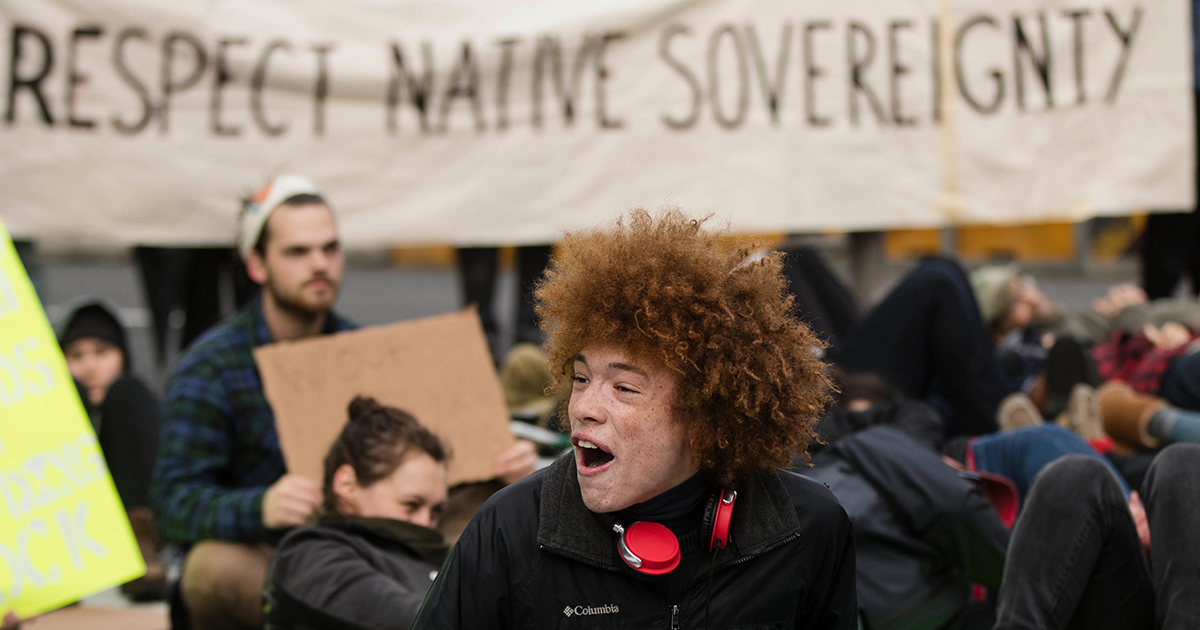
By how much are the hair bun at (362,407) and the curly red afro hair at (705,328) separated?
3.96 ft

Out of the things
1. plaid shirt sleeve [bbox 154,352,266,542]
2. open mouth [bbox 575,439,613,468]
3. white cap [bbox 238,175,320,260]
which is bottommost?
plaid shirt sleeve [bbox 154,352,266,542]

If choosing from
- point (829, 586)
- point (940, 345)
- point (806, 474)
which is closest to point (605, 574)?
point (829, 586)

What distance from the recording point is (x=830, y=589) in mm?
1755

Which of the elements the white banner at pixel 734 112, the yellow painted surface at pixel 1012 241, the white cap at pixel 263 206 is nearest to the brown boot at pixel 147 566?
the white cap at pixel 263 206

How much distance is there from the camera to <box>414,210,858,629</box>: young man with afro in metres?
1.64

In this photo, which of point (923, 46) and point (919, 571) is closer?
point (919, 571)

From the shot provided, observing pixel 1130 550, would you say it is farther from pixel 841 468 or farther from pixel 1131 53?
pixel 1131 53

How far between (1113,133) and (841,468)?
2632 mm

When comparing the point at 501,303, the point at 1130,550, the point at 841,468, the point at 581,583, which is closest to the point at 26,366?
the point at 581,583

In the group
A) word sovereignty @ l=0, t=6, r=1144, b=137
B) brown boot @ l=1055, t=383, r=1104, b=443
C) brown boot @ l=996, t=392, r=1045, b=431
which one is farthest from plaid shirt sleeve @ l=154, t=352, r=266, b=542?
brown boot @ l=1055, t=383, r=1104, b=443

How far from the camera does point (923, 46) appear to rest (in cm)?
458

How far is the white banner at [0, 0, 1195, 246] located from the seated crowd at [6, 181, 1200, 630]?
0.63m

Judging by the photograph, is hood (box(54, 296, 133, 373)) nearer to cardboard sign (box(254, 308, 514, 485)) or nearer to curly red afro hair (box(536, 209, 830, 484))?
cardboard sign (box(254, 308, 514, 485))

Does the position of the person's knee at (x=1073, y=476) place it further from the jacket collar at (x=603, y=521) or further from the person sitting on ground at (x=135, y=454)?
the person sitting on ground at (x=135, y=454)
